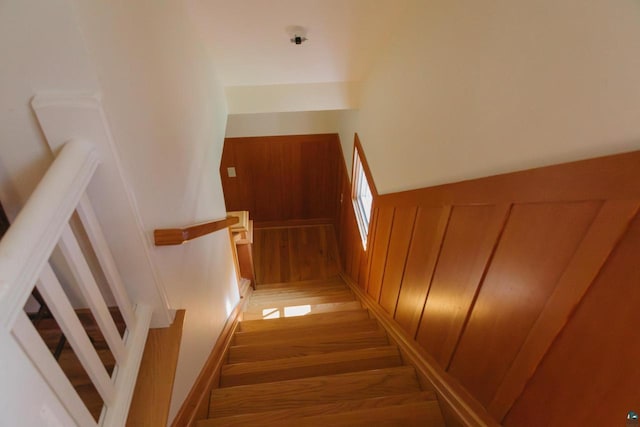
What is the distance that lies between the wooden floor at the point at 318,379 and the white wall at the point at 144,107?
0.25 meters

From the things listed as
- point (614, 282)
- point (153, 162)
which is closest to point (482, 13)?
point (614, 282)

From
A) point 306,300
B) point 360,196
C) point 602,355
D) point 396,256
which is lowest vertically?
point 602,355

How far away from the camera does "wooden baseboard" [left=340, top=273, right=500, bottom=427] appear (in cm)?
125

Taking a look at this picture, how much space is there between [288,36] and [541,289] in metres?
1.86

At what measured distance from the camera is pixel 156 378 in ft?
3.31

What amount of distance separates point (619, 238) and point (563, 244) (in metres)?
0.14

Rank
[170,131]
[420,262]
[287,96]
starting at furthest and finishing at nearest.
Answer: [287,96], [420,262], [170,131]

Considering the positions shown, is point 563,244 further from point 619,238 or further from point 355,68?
point 355,68

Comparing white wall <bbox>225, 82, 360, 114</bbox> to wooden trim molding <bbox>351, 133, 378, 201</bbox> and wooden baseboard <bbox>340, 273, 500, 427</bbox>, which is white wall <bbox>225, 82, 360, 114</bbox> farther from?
wooden baseboard <bbox>340, 273, 500, 427</bbox>

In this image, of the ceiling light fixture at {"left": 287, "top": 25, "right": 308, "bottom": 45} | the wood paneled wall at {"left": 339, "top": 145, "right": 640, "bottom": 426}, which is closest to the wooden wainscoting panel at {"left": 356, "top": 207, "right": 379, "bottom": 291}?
the wood paneled wall at {"left": 339, "top": 145, "right": 640, "bottom": 426}

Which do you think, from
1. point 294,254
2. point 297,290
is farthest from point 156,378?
point 294,254

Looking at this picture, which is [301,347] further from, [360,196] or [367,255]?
[360,196]

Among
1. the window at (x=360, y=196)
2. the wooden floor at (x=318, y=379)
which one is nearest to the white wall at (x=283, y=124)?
the window at (x=360, y=196)

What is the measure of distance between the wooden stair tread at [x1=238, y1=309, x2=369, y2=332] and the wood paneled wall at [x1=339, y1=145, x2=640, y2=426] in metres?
0.98
